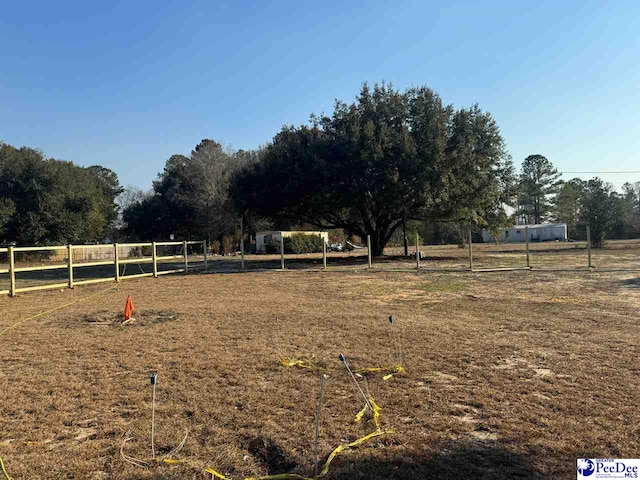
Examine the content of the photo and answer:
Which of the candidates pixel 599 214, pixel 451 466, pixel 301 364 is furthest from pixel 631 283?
pixel 599 214

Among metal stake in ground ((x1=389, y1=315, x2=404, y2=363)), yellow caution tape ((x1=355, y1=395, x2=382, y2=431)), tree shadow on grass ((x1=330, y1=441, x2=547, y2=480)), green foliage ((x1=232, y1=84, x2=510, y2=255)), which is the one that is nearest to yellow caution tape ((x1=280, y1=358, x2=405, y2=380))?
metal stake in ground ((x1=389, y1=315, x2=404, y2=363))

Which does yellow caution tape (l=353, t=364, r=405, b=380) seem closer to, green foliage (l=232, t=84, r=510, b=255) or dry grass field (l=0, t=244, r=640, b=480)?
dry grass field (l=0, t=244, r=640, b=480)

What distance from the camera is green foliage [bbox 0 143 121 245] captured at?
39031mm

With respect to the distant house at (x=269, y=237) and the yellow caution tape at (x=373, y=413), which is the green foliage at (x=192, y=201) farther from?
the yellow caution tape at (x=373, y=413)

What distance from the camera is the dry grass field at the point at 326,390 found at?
3.31m

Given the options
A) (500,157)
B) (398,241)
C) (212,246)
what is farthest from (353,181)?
(398,241)

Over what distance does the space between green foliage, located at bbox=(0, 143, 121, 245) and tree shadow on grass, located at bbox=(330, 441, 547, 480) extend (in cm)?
4187

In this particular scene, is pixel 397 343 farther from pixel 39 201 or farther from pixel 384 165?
pixel 39 201

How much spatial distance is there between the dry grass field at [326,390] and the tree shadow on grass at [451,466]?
1 cm

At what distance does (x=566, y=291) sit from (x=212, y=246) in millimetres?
40870

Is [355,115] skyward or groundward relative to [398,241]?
skyward

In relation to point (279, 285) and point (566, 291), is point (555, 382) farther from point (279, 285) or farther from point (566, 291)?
point (279, 285)

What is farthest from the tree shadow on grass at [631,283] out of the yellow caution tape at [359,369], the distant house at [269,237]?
the distant house at [269,237]

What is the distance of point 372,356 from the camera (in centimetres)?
603
